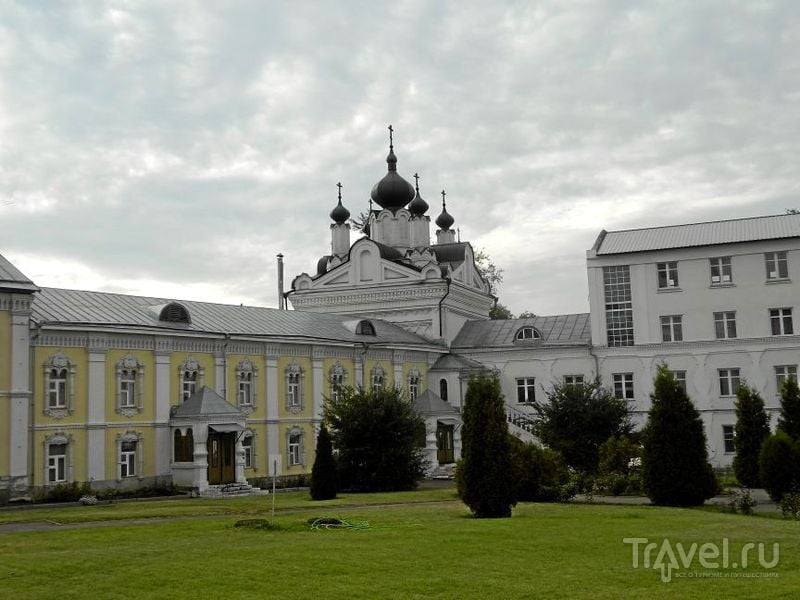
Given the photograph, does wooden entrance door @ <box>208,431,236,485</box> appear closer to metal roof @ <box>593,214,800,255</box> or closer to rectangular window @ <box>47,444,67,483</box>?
rectangular window @ <box>47,444,67,483</box>

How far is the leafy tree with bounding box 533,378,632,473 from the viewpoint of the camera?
32625 millimetres

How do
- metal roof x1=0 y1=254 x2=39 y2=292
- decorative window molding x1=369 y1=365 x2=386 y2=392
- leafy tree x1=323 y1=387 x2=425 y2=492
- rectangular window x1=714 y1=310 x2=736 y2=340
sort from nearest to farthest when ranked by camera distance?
1. metal roof x1=0 y1=254 x2=39 y2=292
2. leafy tree x1=323 y1=387 x2=425 y2=492
3. decorative window molding x1=369 y1=365 x2=386 y2=392
4. rectangular window x1=714 y1=310 x2=736 y2=340

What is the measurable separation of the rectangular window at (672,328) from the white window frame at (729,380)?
242 centimetres

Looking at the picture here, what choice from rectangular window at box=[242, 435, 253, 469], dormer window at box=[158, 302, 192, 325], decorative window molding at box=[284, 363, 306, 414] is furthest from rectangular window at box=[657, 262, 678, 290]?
dormer window at box=[158, 302, 192, 325]

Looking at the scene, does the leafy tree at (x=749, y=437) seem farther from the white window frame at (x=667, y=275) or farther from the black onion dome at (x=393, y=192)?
the black onion dome at (x=393, y=192)

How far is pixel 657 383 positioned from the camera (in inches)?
929

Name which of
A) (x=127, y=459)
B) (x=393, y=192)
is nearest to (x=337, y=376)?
(x=127, y=459)

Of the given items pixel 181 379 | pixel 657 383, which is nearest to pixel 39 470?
pixel 181 379

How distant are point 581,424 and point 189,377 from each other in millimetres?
14367

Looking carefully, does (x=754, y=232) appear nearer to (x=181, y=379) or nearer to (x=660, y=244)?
(x=660, y=244)

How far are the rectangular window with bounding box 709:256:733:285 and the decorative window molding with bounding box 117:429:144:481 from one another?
26.0 m

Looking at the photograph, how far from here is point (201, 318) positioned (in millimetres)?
32312

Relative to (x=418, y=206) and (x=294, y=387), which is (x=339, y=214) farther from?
(x=294, y=387)

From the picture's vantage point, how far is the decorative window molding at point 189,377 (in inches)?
1184
